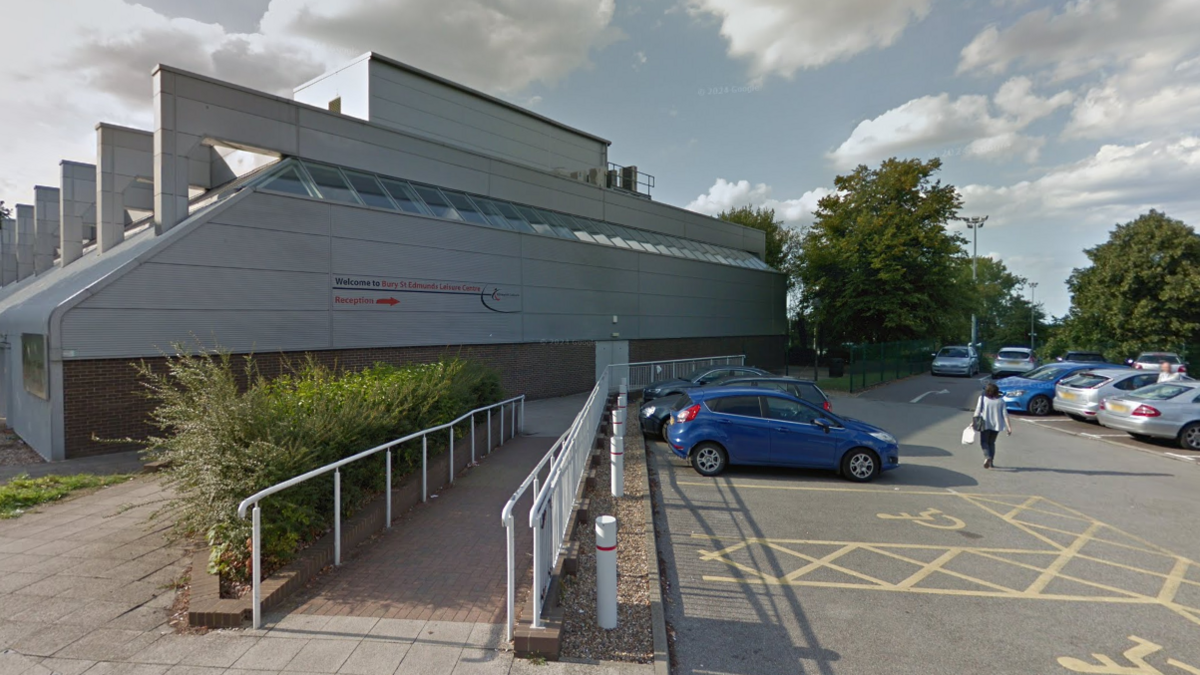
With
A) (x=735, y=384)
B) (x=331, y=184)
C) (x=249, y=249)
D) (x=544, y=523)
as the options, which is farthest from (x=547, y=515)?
(x=331, y=184)

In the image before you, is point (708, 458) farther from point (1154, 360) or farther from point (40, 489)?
point (1154, 360)

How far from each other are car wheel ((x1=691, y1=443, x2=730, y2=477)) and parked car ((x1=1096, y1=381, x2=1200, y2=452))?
1014 cm

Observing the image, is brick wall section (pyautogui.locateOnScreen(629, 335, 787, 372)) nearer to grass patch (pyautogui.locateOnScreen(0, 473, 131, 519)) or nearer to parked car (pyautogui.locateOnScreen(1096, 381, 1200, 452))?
parked car (pyautogui.locateOnScreen(1096, 381, 1200, 452))

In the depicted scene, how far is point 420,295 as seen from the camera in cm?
1755

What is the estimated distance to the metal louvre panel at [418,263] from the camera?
15.8m

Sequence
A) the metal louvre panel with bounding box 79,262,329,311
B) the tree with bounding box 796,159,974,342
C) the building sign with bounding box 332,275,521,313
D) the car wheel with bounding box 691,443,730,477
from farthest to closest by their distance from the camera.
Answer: the tree with bounding box 796,159,974,342, the building sign with bounding box 332,275,521,313, the metal louvre panel with bounding box 79,262,329,311, the car wheel with bounding box 691,443,730,477

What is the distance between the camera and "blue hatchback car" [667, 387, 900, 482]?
393 inches

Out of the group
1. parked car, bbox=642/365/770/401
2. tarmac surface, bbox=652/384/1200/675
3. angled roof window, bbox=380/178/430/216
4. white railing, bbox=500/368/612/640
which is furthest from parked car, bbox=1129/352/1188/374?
white railing, bbox=500/368/612/640

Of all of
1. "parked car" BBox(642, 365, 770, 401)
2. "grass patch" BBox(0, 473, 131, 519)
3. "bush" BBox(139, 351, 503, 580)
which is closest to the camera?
"bush" BBox(139, 351, 503, 580)

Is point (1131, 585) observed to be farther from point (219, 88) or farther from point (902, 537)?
point (219, 88)

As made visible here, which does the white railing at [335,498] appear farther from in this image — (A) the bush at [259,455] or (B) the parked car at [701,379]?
(B) the parked car at [701,379]

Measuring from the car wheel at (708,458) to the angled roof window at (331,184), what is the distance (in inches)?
439

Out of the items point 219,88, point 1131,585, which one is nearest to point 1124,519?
point 1131,585

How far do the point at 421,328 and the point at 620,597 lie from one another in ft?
44.9
